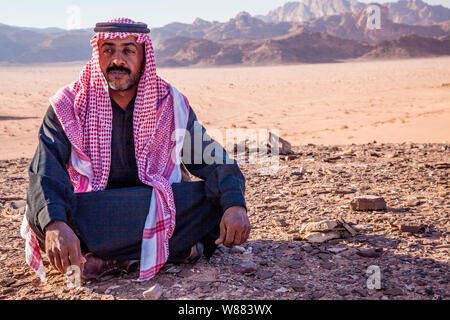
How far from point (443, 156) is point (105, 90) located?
3.91m

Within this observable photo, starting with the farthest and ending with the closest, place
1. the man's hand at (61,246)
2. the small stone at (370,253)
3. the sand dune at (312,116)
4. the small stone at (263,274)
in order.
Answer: the sand dune at (312,116), the small stone at (370,253), the small stone at (263,274), the man's hand at (61,246)

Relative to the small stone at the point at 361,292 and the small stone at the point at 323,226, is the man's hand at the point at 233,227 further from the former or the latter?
the small stone at the point at 323,226

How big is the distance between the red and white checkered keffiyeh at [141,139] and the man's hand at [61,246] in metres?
0.30

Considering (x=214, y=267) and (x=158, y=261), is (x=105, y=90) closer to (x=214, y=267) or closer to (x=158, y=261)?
(x=158, y=261)

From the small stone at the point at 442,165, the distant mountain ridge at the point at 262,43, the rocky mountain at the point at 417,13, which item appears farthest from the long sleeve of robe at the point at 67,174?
the rocky mountain at the point at 417,13

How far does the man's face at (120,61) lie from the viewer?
8.40 ft

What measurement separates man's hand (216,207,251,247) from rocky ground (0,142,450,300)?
22cm

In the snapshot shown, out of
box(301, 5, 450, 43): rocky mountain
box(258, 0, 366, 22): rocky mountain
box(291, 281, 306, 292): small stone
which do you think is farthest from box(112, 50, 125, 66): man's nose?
box(258, 0, 366, 22): rocky mountain

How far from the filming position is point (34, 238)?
7.68 ft

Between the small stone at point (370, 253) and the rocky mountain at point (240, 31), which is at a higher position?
the rocky mountain at point (240, 31)

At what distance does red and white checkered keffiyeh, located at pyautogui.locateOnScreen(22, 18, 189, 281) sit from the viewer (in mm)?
2383

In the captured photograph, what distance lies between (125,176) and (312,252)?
3.65ft

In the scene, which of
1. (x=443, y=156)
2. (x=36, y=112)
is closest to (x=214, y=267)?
(x=443, y=156)

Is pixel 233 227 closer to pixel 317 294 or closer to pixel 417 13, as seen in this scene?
pixel 317 294
